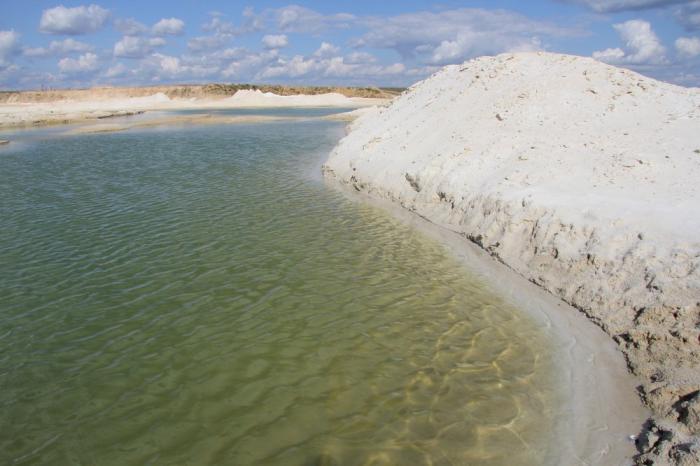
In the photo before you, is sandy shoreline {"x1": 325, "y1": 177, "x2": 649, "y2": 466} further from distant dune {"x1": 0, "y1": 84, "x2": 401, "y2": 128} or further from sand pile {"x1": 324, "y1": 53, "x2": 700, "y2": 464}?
distant dune {"x1": 0, "y1": 84, "x2": 401, "y2": 128}

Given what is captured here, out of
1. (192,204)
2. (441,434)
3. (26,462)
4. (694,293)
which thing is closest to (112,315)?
(26,462)

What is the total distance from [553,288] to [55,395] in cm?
920

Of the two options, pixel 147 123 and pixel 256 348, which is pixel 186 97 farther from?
pixel 256 348

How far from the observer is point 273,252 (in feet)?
38.9

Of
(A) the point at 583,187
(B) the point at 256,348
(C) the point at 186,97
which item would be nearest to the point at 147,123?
(A) the point at 583,187

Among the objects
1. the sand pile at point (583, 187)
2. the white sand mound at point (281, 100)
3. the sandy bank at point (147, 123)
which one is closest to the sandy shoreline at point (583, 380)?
the sand pile at point (583, 187)

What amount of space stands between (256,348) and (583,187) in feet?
29.7

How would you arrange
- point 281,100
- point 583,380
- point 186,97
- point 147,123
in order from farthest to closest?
1. point 186,97
2. point 281,100
3. point 147,123
4. point 583,380

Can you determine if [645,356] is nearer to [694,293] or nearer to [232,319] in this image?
[694,293]

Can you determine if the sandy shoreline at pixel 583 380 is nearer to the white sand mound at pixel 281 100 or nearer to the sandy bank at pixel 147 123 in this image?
the sandy bank at pixel 147 123

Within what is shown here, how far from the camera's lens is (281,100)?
11525 cm

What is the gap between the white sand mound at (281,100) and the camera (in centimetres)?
11081

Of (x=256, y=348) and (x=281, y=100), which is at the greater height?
(x=281, y=100)

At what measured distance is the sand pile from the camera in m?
7.00
